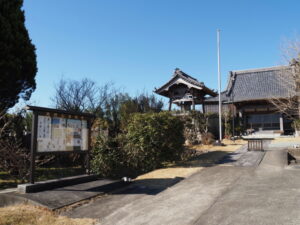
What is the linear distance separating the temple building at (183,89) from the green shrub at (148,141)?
31.3 ft

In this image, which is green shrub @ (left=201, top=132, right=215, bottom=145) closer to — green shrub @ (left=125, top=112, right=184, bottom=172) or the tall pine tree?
green shrub @ (left=125, top=112, right=184, bottom=172)

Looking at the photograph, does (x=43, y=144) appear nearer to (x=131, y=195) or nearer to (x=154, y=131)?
(x=131, y=195)

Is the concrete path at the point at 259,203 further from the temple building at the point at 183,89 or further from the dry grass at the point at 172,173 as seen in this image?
the temple building at the point at 183,89

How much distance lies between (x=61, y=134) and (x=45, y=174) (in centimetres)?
444

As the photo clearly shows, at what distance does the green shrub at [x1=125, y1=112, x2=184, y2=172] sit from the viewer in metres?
9.78

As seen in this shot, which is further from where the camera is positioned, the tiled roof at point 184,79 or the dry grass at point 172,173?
the tiled roof at point 184,79

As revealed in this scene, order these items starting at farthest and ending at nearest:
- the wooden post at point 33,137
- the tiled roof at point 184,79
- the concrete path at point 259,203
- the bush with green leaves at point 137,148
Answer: the tiled roof at point 184,79 → the bush with green leaves at point 137,148 → the wooden post at point 33,137 → the concrete path at point 259,203

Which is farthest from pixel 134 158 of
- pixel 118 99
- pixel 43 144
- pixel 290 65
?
pixel 118 99

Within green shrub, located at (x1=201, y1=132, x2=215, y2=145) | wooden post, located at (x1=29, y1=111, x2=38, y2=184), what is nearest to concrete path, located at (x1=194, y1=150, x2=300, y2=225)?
wooden post, located at (x1=29, y1=111, x2=38, y2=184)

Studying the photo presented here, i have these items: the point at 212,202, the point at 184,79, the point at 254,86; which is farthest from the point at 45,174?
the point at 254,86

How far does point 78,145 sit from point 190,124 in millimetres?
9951

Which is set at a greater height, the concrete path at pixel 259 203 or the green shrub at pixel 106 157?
the green shrub at pixel 106 157

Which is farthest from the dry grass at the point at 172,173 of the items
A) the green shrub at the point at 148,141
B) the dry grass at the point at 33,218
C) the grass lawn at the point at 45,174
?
the dry grass at the point at 33,218

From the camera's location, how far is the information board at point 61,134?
20.7ft
